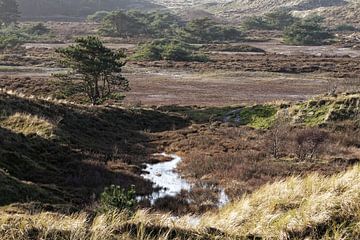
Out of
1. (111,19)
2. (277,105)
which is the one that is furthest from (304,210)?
(111,19)

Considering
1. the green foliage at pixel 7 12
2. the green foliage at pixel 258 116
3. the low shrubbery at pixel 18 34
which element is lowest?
the green foliage at pixel 258 116

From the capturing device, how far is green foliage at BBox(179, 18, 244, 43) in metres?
149

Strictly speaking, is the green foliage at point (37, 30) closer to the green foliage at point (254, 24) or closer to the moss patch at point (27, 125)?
the green foliage at point (254, 24)

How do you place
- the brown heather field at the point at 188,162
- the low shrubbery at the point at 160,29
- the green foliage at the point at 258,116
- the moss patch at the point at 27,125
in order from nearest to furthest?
the brown heather field at the point at 188,162 → the moss patch at the point at 27,125 → the green foliage at the point at 258,116 → the low shrubbery at the point at 160,29

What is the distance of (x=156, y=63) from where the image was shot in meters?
96.8

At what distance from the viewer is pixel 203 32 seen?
151500mm

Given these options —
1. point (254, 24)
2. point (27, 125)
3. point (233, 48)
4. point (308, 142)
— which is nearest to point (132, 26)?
point (233, 48)

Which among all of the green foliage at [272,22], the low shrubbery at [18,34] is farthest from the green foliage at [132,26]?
the green foliage at [272,22]

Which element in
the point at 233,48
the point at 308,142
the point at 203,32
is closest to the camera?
the point at 308,142

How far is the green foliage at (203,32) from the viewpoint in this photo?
149m

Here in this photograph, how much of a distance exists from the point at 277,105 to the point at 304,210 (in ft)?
116

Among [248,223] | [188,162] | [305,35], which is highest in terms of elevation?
[248,223]

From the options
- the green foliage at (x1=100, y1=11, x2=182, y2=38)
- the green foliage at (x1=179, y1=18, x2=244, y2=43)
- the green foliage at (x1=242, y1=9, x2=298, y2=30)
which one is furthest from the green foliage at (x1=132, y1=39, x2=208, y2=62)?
the green foliage at (x1=242, y1=9, x2=298, y2=30)

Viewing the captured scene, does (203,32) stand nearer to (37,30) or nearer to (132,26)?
(132,26)
